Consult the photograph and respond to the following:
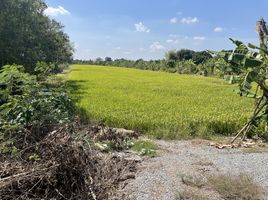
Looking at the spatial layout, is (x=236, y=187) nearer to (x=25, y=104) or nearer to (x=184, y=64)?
(x=25, y=104)

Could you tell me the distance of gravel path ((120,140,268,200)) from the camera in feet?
16.4

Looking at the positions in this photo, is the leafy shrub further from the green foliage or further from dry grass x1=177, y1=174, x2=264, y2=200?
dry grass x1=177, y1=174, x2=264, y2=200

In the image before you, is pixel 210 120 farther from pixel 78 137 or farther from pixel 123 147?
pixel 78 137

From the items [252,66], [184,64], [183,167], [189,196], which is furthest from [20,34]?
[184,64]

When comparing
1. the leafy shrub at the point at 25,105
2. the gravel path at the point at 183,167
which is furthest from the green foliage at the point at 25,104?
the gravel path at the point at 183,167

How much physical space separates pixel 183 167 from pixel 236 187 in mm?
1421

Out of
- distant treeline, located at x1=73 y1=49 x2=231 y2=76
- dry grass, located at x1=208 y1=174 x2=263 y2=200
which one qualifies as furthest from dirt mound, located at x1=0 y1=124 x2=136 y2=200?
distant treeline, located at x1=73 y1=49 x2=231 y2=76

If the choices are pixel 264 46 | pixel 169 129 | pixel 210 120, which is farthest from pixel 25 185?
pixel 210 120

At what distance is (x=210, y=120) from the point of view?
10172mm

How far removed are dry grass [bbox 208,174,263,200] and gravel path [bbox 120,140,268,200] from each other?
0.16 meters

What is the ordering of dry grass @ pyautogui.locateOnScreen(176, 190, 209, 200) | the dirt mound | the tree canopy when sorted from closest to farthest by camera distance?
the dirt mound < dry grass @ pyautogui.locateOnScreen(176, 190, 209, 200) < the tree canopy

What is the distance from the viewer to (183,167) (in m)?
6.27

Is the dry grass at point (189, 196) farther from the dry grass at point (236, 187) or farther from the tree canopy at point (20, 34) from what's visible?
the tree canopy at point (20, 34)

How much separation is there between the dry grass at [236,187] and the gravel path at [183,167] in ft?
0.52
